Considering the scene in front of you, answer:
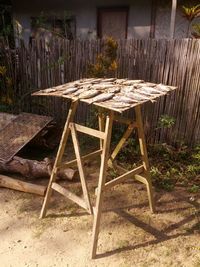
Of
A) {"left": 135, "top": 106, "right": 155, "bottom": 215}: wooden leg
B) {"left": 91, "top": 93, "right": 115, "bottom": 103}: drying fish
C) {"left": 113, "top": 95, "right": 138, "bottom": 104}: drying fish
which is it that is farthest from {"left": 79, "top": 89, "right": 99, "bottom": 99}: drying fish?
{"left": 135, "top": 106, "right": 155, "bottom": 215}: wooden leg

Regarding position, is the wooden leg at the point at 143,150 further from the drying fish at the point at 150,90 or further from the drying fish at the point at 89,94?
the drying fish at the point at 89,94

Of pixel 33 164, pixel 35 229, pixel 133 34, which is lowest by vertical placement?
pixel 35 229

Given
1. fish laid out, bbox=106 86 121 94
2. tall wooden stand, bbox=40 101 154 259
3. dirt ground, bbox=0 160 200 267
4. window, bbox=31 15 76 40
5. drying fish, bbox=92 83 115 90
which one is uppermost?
window, bbox=31 15 76 40

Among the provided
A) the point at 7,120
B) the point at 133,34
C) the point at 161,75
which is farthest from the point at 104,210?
the point at 133,34

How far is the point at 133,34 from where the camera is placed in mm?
7477

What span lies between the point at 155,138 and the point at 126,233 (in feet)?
7.05

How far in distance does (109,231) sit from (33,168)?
1.51 meters

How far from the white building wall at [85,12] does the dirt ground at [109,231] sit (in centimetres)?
528

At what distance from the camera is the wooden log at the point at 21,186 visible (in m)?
3.43

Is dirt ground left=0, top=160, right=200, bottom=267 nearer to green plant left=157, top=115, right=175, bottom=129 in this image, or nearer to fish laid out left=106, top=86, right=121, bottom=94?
green plant left=157, top=115, right=175, bottom=129

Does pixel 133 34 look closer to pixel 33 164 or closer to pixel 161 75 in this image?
pixel 161 75

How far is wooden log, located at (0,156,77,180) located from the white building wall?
16.8 feet

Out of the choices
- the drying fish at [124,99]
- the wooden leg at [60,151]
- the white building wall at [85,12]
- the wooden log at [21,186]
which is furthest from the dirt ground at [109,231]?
the white building wall at [85,12]

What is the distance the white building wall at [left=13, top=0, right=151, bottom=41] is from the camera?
723 cm
